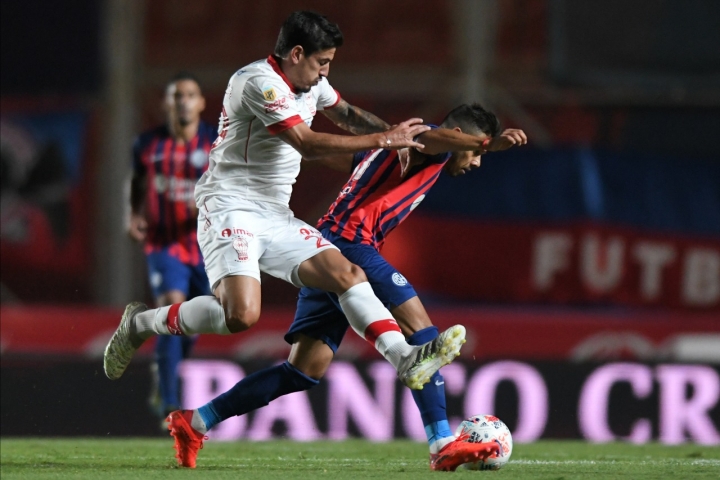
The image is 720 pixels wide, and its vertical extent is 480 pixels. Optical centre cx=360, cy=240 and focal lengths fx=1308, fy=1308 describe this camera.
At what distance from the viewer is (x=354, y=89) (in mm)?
12680

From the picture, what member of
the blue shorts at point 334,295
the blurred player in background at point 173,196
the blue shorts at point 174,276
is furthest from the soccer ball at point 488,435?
the blue shorts at point 174,276

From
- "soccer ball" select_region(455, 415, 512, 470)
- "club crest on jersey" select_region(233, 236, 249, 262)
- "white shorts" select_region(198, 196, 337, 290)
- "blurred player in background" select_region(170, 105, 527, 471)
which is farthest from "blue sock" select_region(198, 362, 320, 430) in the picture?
"soccer ball" select_region(455, 415, 512, 470)

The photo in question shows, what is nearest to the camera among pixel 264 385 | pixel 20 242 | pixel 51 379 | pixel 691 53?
pixel 264 385

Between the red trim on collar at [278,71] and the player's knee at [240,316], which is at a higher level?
the red trim on collar at [278,71]

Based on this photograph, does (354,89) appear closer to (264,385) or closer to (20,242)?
(20,242)

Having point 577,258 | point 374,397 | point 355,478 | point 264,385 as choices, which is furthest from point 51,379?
point 577,258

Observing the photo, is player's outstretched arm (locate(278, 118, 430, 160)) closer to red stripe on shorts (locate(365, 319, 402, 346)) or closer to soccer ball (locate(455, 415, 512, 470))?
red stripe on shorts (locate(365, 319, 402, 346))

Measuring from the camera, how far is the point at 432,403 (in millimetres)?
5039

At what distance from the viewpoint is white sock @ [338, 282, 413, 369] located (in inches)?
191

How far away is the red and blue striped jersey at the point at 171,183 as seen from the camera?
7.37 m

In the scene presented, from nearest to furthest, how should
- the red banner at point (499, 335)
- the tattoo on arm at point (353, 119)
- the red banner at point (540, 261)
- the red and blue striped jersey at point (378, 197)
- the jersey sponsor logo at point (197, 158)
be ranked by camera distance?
1. the red and blue striped jersey at point (378, 197)
2. the tattoo on arm at point (353, 119)
3. the jersey sponsor logo at point (197, 158)
4. the red banner at point (499, 335)
5. the red banner at point (540, 261)

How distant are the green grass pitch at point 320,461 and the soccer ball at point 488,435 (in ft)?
0.27

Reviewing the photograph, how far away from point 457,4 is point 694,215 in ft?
10.8

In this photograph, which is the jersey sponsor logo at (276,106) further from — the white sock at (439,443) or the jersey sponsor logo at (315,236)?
the white sock at (439,443)
